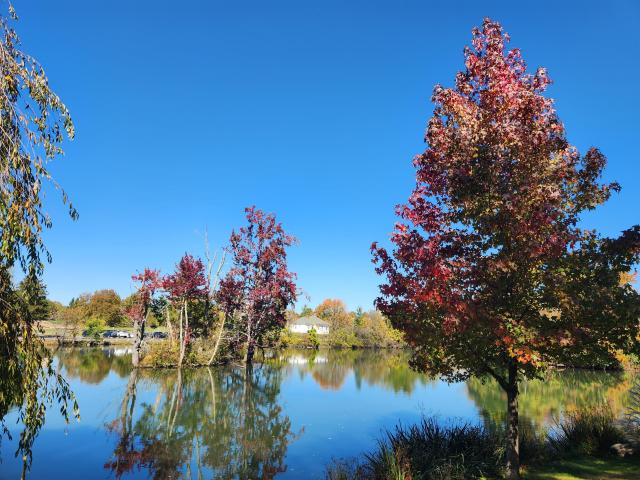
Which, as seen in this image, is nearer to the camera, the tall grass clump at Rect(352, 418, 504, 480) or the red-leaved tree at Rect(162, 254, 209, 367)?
the tall grass clump at Rect(352, 418, 504, 480)

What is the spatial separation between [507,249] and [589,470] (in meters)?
5.85

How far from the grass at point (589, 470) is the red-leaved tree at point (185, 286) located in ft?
85.8

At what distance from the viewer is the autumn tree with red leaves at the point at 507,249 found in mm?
6520

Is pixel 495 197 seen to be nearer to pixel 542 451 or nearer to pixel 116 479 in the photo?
pixel 542 451

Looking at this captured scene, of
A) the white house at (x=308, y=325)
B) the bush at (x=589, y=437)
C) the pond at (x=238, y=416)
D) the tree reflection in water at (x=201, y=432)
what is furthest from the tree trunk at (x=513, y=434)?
the white house at (x=308, y=325)

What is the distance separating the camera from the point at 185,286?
31.6m

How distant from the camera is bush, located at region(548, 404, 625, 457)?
35.3 ft

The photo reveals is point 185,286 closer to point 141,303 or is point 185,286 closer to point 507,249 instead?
point 141,303

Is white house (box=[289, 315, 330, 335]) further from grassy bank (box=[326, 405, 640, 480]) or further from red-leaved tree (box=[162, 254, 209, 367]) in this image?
grassy bank (box=[326, 405, 640, 480])

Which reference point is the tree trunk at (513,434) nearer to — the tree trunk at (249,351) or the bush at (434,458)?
the bush at (434,458)

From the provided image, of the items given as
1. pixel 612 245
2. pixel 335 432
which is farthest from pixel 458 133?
pixel 335 432

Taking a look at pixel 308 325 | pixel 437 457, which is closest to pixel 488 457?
pixel 437 457

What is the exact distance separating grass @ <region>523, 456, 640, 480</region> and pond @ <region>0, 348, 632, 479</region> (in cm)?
455

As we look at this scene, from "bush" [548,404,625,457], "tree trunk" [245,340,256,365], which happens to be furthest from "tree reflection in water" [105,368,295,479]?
"tree trunk" [245,340,256,365]
